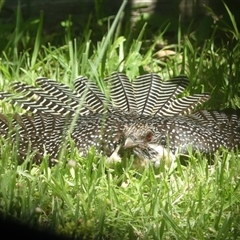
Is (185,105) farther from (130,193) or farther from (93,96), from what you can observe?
(130,193)

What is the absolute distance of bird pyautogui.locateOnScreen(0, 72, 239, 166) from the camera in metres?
3.76

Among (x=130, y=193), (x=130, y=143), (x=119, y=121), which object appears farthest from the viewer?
(x=119, y=121)

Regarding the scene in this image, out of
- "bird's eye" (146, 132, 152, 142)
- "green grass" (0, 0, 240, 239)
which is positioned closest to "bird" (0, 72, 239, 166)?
"bird's eye" (146, 132, 152, 142)

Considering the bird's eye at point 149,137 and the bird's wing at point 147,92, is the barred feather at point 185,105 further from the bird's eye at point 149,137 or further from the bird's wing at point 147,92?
the bird's eye at point 149,137

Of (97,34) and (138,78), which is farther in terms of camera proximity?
(97,34)

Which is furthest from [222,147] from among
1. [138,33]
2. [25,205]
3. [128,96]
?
[138,33]

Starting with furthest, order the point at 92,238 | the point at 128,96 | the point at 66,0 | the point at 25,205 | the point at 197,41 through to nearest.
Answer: the point at 66,0
the point at 197,41
the point at 128,96
the point at 25,205
the point at 92,238

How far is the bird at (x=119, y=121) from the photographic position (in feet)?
12.3

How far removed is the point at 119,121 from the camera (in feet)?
12.9

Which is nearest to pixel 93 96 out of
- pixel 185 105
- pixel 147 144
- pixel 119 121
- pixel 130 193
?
pixel 119 121

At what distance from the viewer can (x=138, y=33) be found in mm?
5453

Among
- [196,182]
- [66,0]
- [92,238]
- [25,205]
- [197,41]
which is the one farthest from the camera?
[66,0]

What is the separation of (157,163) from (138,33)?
2.00m

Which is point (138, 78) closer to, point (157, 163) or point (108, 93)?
point (108, 93)
